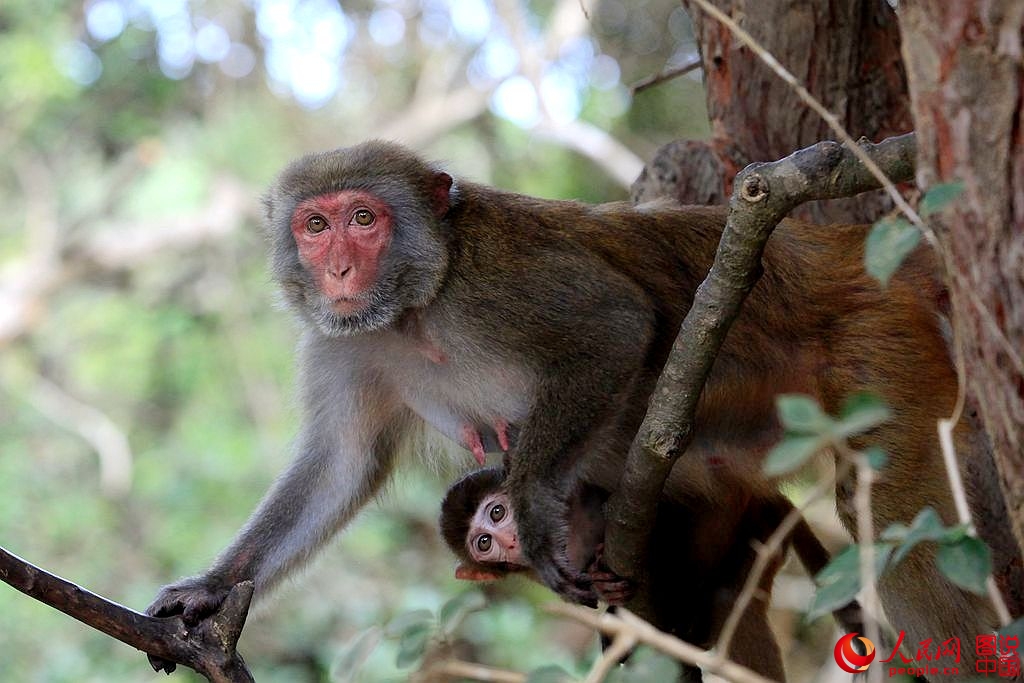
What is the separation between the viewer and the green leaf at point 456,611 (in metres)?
2.88

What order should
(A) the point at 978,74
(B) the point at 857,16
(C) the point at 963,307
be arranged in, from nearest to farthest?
(A) the point at 978,74 < (C) the point at 963,307 < (B) the point at 857,16

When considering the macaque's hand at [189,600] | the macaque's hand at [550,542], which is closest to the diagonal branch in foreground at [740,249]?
the macaque's hand at [550,542]

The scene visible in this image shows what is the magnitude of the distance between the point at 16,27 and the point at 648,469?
35.3 feet

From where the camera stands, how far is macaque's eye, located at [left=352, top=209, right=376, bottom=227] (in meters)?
4.18

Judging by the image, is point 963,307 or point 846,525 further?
point 846,525

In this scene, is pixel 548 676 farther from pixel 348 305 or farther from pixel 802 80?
pixel 802 80

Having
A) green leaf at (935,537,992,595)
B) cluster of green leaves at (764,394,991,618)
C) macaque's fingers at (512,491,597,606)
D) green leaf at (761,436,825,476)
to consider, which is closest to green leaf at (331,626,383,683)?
macaque's fingers at (512,491,597,606)

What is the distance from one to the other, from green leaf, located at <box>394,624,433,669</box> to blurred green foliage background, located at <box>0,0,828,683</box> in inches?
303

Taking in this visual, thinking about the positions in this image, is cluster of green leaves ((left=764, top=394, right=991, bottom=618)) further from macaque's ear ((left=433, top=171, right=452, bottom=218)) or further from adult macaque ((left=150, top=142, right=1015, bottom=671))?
macaque's ear ((left=433, top=171, right=452, bottom=218))

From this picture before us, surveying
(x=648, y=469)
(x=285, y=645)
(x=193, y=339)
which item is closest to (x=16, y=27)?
(x=193, y=339)

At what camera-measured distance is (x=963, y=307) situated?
2.11m

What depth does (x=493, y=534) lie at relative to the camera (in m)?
4.59

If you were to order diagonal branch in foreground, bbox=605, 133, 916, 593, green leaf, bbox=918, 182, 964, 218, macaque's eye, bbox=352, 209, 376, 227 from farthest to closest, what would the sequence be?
macaque's eye, bbox=352, 209, 376, 227 < diagonal branch in foreground, bbox=605, 133, 916, 593 < green leaf, bbox=918, 182, 964, 218

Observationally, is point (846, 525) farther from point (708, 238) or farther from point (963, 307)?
point (963, 307)
